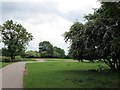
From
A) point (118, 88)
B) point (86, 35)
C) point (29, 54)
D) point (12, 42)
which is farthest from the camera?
point (29, 54)

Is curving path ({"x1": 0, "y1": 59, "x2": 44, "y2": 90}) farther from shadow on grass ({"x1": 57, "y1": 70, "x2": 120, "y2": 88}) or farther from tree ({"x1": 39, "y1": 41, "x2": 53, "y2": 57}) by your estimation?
tree ({"x1": 39, "y1": 41, "x2": 53, "y2": 57})

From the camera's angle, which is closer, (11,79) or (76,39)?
(11,79)

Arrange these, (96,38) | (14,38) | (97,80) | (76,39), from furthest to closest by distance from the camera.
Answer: (14,38) < (76,39) < (96,38) < (97,80)

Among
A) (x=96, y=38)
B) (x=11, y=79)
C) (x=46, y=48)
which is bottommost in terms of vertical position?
(x=11, y=79)

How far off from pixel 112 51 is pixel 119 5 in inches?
427

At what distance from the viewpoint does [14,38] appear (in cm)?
7556

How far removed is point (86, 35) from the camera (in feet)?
89.6

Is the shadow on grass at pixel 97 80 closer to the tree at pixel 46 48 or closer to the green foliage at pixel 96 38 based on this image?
the green foliage at pixel 96 38

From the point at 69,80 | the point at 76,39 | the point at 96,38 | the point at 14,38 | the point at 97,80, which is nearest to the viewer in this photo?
the point at 69,80

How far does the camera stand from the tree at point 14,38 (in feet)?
243

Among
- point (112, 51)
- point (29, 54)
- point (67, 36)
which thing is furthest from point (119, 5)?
point (29, 54)

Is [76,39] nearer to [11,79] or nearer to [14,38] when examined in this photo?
[11,79]

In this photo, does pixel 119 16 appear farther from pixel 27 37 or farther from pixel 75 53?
pixel 27 37

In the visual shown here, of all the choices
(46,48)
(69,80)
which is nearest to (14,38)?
(46,48)
